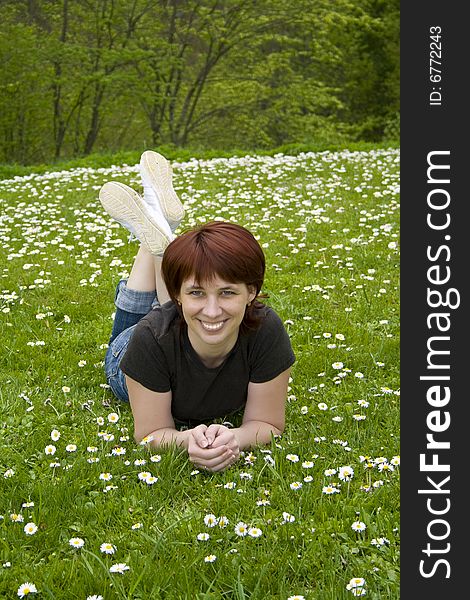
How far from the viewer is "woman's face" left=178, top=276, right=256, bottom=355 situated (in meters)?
3.35

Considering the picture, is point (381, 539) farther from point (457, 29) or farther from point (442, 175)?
point (457, 29)

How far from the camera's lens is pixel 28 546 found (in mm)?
2961

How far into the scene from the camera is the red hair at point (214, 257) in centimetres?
329

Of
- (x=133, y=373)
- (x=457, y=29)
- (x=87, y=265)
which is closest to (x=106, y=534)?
(x=133, y=373)

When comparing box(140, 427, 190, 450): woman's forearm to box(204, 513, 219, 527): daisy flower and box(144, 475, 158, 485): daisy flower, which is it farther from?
box(204, 513, 219, 527): daisy flower

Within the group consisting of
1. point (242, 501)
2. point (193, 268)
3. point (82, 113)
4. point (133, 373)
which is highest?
point (82, 113)

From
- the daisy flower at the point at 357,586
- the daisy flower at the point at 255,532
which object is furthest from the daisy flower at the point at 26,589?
the daisy flower at the point at 357,586

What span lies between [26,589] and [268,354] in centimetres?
158

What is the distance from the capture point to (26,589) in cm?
265

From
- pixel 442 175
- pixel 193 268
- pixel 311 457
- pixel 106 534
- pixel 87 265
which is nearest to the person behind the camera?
pixel 442 175

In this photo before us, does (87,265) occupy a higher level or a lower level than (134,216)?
higher

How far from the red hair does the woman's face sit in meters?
0.03

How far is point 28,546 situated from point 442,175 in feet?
6.93

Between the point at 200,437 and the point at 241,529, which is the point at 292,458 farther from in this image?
the point at 241,529
